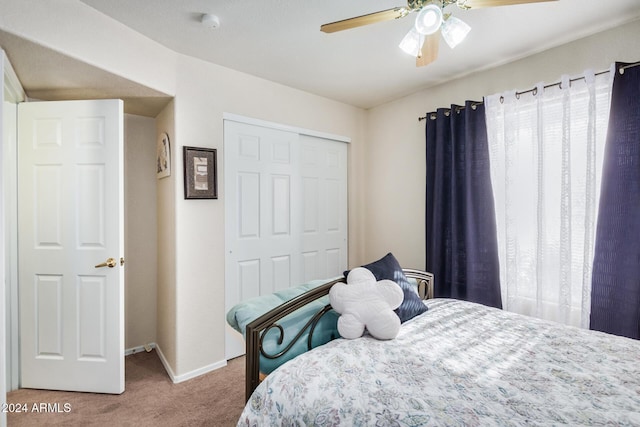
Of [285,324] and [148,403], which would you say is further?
[148,403]

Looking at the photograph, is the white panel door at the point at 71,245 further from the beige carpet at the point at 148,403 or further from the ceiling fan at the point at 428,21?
the ceiling fan at the point at 428,21

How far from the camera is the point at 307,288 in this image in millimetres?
1837

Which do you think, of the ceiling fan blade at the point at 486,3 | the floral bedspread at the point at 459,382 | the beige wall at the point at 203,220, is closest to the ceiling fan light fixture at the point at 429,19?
the ceiling fan blade at the point at 486,3

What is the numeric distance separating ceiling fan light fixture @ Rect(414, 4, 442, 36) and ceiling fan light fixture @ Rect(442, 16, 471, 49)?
89mm

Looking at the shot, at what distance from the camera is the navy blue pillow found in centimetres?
177

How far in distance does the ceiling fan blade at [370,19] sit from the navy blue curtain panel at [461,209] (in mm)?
1462

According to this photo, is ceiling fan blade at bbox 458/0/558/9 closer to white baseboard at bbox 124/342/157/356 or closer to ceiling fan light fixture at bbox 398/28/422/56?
ceiling fan light fixture at bbox 398/28/422/56

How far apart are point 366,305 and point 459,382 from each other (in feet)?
1.72

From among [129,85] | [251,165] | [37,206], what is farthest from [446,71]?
[37,206]

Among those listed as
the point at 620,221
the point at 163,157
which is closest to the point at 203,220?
the point at 163,157

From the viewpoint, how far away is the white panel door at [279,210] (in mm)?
2711

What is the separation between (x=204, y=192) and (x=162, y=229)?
0.59m

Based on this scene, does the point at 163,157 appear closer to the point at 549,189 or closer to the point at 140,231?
the point at 140,231

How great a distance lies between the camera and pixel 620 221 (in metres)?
1.90
